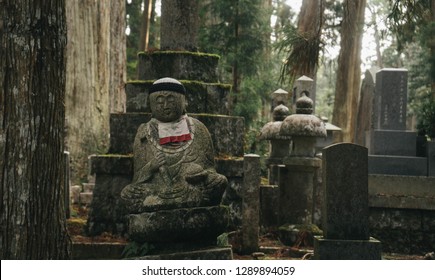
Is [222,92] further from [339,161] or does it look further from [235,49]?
[235,49]

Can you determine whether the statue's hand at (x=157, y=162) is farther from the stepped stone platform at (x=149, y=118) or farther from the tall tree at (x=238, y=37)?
the tall tree at (x=238, y=37)

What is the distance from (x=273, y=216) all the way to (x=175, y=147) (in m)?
3.22

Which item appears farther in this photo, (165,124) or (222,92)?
(222,92)

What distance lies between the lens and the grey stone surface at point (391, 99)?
12297 mm

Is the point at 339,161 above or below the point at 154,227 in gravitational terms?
above

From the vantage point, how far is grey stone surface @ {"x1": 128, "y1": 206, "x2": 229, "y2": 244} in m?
7.00

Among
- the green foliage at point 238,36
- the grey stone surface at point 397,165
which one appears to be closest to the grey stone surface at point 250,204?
the grey stone surface at point 397,165

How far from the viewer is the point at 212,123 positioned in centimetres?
962

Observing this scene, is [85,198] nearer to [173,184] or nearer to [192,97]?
[192,97]

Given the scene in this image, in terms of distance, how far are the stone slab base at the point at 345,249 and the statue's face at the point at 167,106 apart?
201cm

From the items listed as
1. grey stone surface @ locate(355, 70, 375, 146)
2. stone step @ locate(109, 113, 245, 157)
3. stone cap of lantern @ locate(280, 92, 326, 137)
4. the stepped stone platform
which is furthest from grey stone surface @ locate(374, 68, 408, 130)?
grey stone surface @ locate(355, 70, 375, 146)

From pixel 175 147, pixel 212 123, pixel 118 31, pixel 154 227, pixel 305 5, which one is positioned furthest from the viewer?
pixel 305 5
